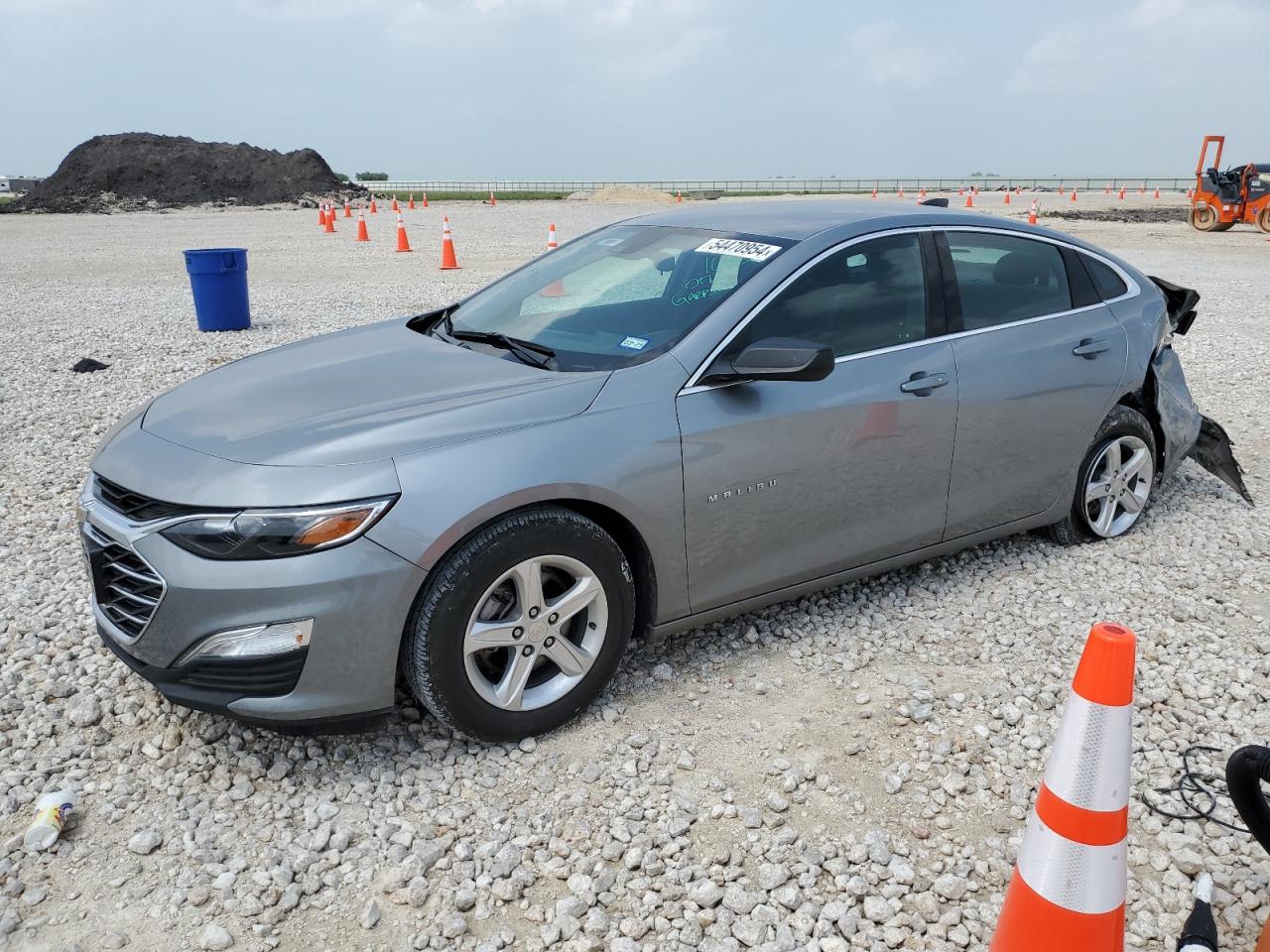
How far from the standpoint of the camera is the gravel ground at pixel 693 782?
8.55 ft

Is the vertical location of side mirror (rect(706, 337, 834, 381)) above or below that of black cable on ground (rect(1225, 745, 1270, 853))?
above

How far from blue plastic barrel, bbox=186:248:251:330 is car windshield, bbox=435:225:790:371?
22.7 feet

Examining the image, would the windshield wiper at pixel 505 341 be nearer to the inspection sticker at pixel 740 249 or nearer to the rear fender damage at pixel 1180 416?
the inspection sticker at pixel 740 249

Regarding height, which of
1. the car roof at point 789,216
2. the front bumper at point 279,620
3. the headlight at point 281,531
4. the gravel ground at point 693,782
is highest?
the car roof at point 789,216

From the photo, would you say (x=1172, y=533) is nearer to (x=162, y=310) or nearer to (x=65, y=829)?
(x=65, y=829)

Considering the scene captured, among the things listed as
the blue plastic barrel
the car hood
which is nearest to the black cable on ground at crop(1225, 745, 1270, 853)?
the car hood

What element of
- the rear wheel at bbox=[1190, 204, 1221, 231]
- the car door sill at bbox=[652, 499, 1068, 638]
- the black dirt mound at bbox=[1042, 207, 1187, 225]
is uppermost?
the car door sill at bbox=[652, 499, 1068, 638]

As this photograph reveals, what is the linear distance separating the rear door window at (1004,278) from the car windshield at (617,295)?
2.92 ft

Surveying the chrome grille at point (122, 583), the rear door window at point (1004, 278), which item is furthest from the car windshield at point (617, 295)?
the chrome grille at point (122, 583)

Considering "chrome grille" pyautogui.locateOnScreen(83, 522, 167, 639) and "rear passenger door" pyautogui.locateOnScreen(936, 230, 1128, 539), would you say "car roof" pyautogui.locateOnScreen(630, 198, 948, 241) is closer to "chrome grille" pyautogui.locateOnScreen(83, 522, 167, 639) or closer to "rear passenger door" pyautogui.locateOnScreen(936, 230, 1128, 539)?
"rear passenger door" pyautogui.locateOnScreen(936, 230, 1128, 539)

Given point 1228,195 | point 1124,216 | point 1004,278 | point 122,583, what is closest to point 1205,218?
point 1228,195

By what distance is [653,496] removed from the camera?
10.8 feet

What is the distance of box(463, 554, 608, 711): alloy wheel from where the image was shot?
10.2ft

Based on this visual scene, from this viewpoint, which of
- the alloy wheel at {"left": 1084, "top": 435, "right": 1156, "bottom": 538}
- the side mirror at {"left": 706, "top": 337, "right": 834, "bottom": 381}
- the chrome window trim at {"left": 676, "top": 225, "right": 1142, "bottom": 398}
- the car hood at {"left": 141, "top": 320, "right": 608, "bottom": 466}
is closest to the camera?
the car hood at {"left": 141, "top": 320, "right": 608, "bottom": 466}
